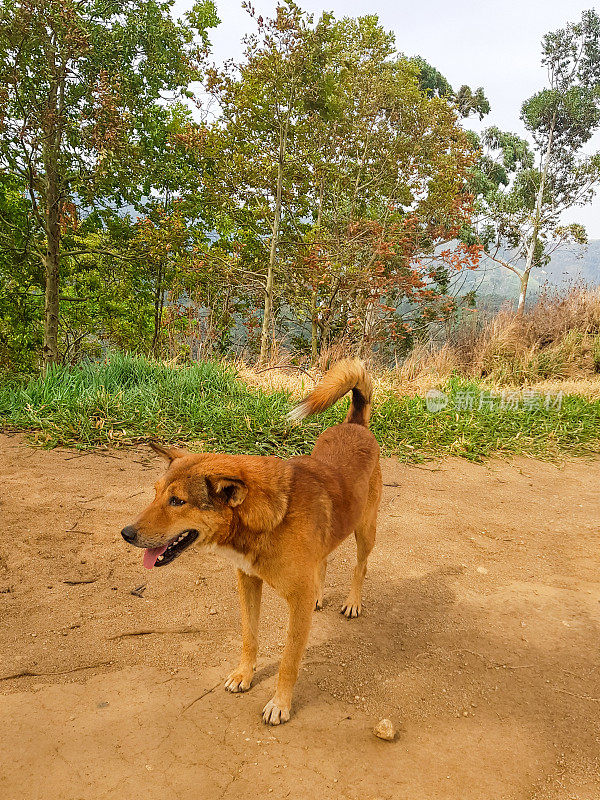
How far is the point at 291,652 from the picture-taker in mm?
2166

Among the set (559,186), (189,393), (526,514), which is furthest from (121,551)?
(559,186)

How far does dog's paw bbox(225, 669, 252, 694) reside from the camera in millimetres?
2363

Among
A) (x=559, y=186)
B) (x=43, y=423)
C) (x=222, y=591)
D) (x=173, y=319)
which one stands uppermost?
(x=559, y=186)

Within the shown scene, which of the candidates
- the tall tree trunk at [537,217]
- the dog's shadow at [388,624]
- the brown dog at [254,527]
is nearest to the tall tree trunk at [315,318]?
→ the dog's shadow at [388,624]

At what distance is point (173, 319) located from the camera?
12.6 meters

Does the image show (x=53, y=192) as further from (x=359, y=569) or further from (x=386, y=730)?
(x=386, y=730)

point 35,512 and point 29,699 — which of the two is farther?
point 35,512

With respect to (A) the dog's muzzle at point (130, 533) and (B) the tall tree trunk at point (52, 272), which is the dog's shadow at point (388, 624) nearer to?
(A) the dog's muzzle at point (130, 533)

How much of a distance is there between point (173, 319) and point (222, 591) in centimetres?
1025

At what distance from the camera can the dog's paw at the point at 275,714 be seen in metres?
2.13

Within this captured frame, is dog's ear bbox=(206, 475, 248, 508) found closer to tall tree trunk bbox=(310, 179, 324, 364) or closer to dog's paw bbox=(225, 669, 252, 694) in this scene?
dog's paw bbox=(225, 669, 252, 694)

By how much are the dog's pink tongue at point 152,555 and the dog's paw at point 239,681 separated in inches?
31.1

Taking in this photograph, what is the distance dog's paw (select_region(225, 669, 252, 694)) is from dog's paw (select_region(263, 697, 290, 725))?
23 cm

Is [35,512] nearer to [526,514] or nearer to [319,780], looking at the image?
[319,780]
